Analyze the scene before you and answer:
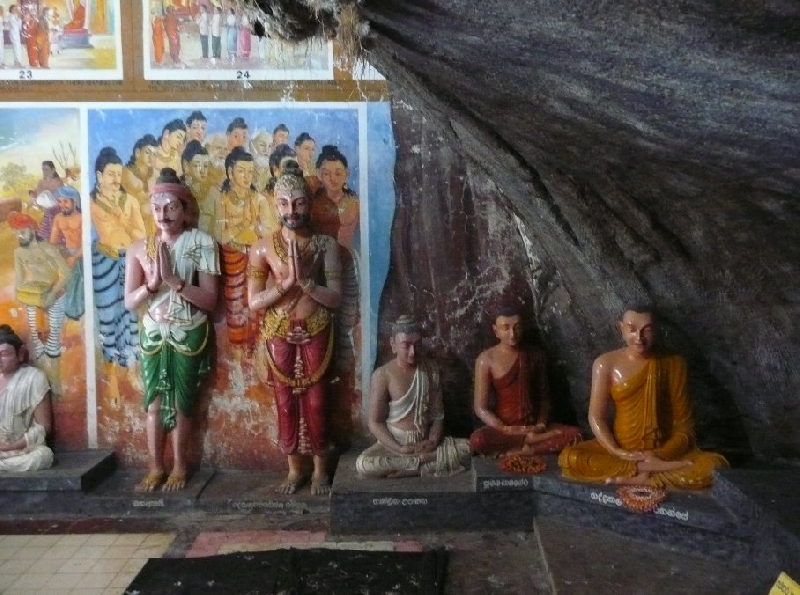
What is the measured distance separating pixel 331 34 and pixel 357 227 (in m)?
2.68

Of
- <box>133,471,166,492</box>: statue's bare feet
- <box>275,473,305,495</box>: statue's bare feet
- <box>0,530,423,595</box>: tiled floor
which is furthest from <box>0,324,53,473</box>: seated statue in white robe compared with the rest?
<box>275,473,305,495</box>: statue's bare feet

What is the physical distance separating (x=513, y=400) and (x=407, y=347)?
82cm

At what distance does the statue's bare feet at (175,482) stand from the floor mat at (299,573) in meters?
0.78

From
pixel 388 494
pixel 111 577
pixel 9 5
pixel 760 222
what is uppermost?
pixel 9 5

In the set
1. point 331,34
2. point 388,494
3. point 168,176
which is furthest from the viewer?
point 168,176

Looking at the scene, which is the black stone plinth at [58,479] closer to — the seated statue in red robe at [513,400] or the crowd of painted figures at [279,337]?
the crowd of painted figures at [279,337]

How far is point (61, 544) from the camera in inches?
168

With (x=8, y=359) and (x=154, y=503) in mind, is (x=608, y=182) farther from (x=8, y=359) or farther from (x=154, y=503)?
(x=8, y=359)

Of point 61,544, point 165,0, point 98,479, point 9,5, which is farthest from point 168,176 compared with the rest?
point 61,544

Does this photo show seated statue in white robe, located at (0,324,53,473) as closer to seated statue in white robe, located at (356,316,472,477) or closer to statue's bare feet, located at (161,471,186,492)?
statue's bare feet, located at (161,471,186,492)

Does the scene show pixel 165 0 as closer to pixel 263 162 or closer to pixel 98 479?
pixel 263 162

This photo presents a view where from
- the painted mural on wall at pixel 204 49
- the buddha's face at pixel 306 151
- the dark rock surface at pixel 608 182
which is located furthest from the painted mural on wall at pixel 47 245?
the dark rock surface at pixel 608 182

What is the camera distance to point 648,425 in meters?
4.14

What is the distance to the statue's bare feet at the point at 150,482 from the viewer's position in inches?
185
